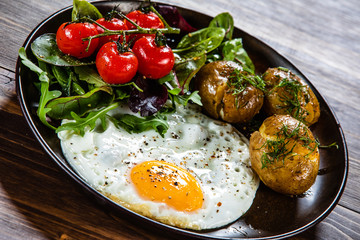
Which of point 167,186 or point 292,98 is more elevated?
point 292,98

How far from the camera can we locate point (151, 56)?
2170mm

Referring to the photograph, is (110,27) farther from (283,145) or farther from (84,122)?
(283,145)

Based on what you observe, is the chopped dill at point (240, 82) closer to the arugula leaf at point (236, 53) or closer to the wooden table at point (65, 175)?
the arugula leaf at point (236, 53)

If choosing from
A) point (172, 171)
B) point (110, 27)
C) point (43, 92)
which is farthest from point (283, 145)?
point (43, 92)

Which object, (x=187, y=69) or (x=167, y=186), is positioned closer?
(x=167, y=186)

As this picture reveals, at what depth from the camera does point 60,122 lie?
→ 209 centimetres

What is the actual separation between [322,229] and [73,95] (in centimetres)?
168

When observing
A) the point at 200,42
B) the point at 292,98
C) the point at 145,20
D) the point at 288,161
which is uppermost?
the point at 145,20

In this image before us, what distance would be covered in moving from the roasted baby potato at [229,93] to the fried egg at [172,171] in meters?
0.15

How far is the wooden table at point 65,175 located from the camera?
6.03 feet

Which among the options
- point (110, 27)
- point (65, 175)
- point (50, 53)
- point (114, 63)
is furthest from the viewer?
point (110, 27)

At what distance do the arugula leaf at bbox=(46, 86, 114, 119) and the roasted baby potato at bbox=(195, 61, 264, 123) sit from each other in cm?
62

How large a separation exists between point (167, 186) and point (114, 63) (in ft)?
2.37

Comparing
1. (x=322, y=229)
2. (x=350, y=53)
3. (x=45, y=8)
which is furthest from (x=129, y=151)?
(x=350, y=53)
